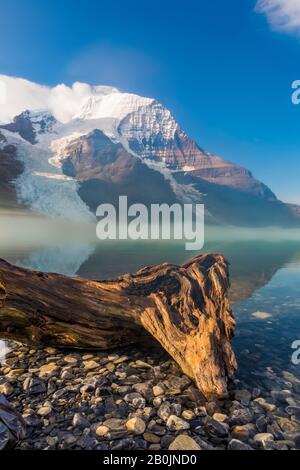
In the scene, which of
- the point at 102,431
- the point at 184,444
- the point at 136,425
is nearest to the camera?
the point at 184,444

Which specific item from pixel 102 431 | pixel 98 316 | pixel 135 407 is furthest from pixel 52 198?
pixel 102 431

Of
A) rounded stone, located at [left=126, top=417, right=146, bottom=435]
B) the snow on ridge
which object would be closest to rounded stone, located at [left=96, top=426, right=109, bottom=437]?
rounded stone, located at [left=126, top=417, right=146, bottom=435]

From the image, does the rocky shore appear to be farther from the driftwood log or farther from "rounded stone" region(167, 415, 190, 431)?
the driftwood log

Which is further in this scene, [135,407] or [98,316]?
[98,316]

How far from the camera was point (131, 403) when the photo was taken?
5.53 m

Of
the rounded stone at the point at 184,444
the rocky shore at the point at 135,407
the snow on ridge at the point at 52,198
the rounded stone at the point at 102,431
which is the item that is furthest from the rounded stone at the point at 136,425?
the snow on ridge at the point at 52,198

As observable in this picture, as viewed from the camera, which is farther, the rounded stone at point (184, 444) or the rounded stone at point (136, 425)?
the rounded stone at point (136, 425)

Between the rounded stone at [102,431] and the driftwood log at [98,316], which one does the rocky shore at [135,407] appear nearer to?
the rounded stone at [102,431]

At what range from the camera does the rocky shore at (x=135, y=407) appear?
15.0 ft

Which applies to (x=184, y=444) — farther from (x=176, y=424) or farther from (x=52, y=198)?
(x=52, y=198)

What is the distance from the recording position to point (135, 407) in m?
5.41

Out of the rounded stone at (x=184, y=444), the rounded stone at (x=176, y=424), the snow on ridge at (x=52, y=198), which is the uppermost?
the snow on ridge at (x=52, y=198)
